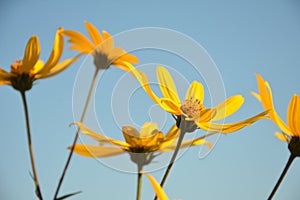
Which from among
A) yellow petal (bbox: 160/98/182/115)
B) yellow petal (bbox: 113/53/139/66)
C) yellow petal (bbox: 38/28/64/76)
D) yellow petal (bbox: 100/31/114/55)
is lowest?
yellow petal (bbox: 160/98/182/115)

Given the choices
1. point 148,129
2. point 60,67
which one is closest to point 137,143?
point 148,129

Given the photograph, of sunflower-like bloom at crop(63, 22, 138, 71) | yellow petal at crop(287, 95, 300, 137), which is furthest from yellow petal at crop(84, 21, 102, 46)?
yellow petal at crop(287, 95, 300, 137)

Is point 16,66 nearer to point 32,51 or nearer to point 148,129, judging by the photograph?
point 32,51

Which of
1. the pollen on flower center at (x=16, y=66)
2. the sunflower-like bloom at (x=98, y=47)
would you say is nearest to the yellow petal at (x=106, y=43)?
the sunflower-like bloom at (x=98, y=47)

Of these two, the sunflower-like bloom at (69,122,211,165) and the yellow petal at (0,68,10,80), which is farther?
the yellow petal at (0,68,10,80)

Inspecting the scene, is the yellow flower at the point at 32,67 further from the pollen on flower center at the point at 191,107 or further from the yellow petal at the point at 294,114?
the yellow petal at the point at 294,114

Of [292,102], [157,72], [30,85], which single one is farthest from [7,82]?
[292,102]

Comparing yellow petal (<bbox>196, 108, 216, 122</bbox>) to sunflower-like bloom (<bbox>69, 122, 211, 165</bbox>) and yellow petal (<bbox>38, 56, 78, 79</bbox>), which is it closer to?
sunflower-like bloom (<bbox>69, 122, 211, 165</bbox>)
